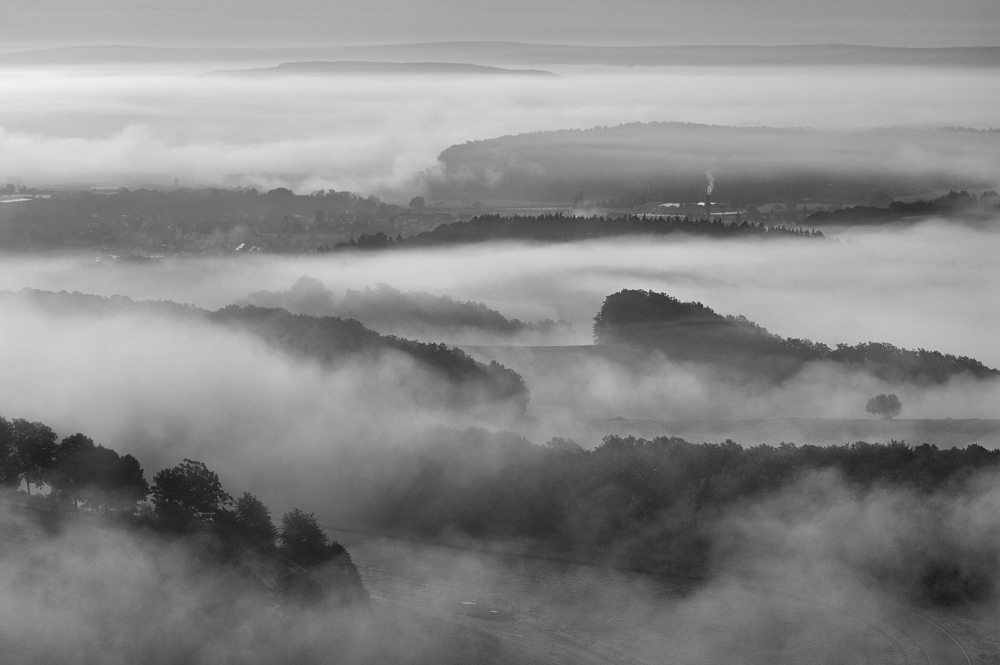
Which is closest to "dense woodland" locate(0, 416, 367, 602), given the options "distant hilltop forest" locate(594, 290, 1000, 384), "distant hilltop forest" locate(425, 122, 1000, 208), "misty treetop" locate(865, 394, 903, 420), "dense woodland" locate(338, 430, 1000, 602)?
"dense woodland" locate(338, 430, 1000, 602)

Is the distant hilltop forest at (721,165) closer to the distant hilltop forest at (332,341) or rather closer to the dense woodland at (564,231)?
the dense woodland at (564,231)

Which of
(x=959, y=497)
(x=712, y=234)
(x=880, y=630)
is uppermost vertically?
(x=712, y=234)

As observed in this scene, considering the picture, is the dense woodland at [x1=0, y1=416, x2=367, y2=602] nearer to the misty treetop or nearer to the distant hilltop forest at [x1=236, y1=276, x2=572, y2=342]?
the misty treetop

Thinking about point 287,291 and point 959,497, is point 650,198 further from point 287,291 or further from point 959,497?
point 959,497

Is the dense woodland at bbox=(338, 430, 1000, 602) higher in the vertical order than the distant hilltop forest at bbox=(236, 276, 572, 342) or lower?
lower

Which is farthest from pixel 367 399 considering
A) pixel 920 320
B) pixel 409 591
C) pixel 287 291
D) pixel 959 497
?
pixel 920 320

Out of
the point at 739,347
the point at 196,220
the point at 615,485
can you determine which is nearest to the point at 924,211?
the point at 739,347
